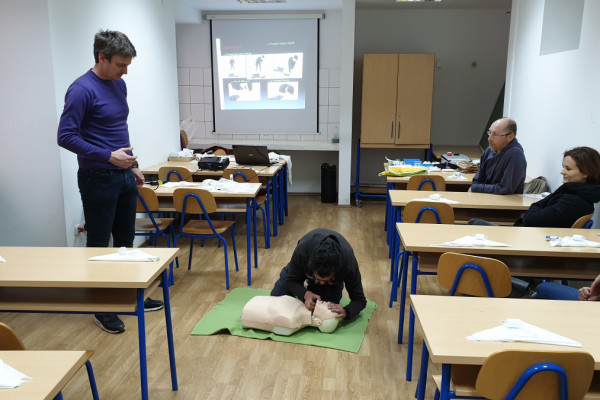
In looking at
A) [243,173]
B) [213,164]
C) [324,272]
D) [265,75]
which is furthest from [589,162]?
[265,75]

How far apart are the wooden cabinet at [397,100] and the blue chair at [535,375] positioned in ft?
18.7

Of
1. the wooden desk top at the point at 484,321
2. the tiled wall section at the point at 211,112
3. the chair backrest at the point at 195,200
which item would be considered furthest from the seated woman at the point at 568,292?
the tiled wall section at the point at 211,112

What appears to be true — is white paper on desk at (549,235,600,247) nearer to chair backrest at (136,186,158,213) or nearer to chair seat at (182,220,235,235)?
chair seat at (182,220,235,235)

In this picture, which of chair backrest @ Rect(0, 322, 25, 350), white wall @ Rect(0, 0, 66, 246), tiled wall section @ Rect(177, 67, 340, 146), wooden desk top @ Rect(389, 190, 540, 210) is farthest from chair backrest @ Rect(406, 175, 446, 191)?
chair backrest @ Rect(0, 322, 25, 350)

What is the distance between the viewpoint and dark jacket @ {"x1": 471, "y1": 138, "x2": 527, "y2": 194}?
3.86 meters

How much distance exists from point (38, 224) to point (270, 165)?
2.49 metres

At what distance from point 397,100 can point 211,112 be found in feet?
9.11

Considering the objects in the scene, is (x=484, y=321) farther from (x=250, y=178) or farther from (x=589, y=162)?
(x=250, y=178)

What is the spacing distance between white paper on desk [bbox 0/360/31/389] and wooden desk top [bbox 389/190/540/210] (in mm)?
2701

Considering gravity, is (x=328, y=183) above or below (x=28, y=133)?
below

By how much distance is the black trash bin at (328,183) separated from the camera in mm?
7066

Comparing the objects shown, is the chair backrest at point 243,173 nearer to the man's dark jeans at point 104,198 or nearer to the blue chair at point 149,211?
the blue chair at point 149,211

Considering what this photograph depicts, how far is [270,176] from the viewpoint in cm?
511

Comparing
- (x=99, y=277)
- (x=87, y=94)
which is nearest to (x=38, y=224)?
(x=87, y=94)
